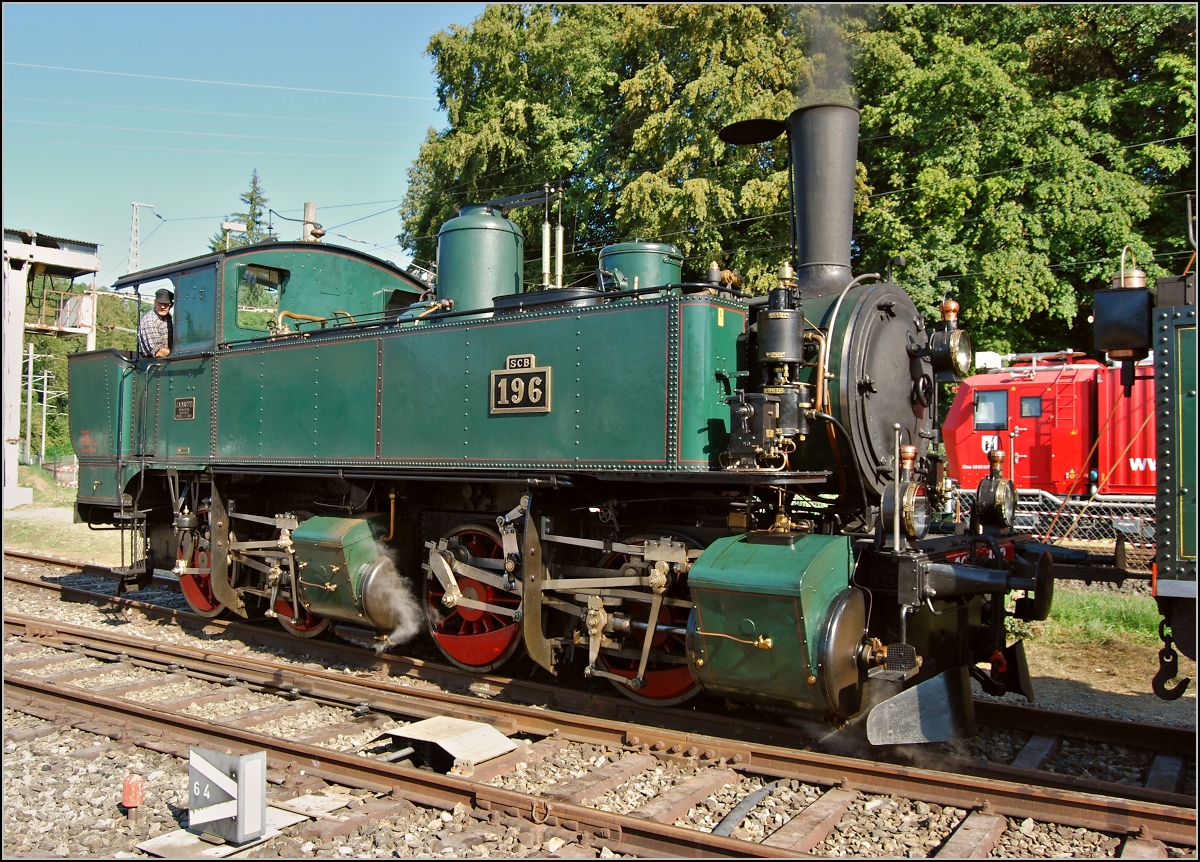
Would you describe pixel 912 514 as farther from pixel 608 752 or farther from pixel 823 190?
pixel 823 190

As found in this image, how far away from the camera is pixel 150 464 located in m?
9.38

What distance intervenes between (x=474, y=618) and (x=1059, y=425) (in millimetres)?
11342

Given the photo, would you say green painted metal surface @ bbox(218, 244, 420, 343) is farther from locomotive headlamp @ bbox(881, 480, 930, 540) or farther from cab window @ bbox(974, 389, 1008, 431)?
cab window @ bbox(974, 389, 1008, 431)

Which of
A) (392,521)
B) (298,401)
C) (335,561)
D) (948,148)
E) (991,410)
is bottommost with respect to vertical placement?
(335,561)

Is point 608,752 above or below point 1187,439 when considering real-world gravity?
below

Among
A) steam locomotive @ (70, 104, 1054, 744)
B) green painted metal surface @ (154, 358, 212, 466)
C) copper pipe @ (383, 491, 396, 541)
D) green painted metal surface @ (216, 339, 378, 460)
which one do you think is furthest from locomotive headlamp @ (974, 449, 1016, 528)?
green painted metal surface @ (154, 358, 212, 466)

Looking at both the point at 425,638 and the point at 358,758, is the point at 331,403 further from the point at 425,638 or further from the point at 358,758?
the point at 358,758

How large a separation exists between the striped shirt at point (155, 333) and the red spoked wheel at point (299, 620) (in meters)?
3.16

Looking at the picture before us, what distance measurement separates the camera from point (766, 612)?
193 inches

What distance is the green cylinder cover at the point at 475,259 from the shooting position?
25.9 feet

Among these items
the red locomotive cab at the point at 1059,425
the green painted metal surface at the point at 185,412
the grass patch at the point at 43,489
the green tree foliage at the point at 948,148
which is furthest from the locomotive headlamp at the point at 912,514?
the grass patch at the point at 43,489

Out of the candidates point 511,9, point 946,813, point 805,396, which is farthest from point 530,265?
point 946,813

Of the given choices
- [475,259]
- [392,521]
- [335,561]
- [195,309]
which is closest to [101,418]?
[195,309]

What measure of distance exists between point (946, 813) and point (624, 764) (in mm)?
1729
